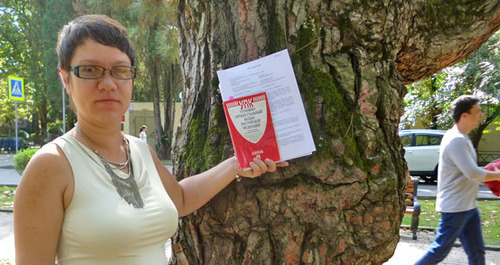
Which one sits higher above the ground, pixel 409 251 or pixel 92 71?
pixel 92 71

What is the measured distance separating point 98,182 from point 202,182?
1.53ft

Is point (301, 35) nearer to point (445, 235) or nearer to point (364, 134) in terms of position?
point (364, 134)

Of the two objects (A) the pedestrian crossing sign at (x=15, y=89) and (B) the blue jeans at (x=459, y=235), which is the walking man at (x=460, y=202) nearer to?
(B) the blue jeans at (x=459, y=235)

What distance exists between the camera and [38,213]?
49.6 inches

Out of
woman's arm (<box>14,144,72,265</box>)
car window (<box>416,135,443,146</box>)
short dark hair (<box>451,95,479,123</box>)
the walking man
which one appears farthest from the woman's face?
car window (<box>416,135,443,146</box>)

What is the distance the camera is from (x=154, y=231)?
151 centimetres

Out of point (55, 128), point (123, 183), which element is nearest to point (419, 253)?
point (123, 183)

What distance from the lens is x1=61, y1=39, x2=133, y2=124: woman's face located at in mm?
1454

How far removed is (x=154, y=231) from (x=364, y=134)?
0.94 m

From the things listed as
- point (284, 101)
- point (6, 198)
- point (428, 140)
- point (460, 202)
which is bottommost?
point (6, 198)

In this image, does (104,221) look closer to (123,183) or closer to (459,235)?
(123,183)

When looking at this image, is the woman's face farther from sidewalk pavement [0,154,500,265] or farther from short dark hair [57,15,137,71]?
sidewalk pavement [0,154,500,265]

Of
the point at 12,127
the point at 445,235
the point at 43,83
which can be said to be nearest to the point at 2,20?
the point at 43,83

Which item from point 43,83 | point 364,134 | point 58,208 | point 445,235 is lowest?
point 445,235
